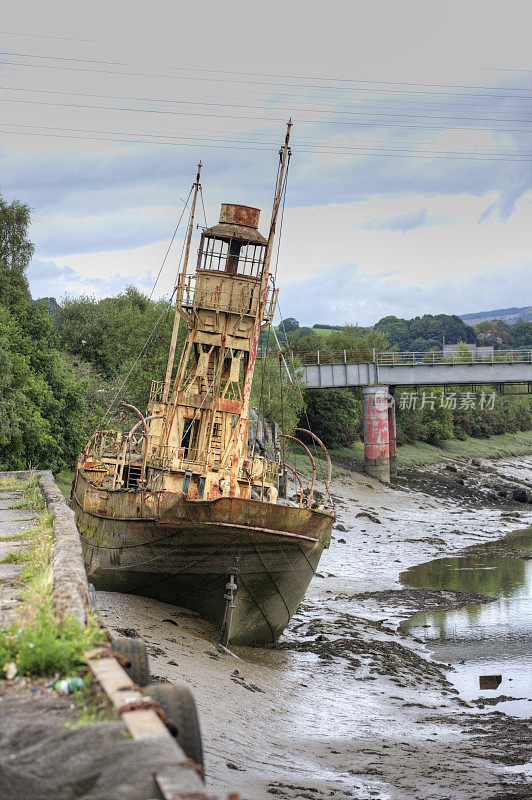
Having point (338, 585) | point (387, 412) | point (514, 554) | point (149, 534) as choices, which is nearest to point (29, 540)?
point (149, 534)

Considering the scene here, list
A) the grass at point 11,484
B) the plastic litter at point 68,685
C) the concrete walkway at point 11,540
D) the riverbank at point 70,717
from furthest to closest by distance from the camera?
the grass at point 11,484 < the concrete walkway at point 11,540 < the plastic litter at point 68,685 < the riverbank at point 70,717

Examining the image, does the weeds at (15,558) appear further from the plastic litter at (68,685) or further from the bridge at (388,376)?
the bridge at (388,376)

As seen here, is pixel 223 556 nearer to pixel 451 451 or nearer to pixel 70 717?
pixel 70 717

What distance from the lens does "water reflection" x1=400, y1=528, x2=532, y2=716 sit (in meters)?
20.7

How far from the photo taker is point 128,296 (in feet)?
271

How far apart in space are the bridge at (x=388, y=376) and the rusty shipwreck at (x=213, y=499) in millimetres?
42614

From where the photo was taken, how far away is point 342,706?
58.6 ft

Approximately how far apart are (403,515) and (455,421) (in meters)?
54.1

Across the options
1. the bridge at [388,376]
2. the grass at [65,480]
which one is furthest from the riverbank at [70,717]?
the bridge at [388,376]

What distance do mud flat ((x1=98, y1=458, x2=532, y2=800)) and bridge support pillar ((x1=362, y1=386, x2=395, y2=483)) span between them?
37193mm

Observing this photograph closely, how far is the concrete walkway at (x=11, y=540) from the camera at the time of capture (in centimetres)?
995

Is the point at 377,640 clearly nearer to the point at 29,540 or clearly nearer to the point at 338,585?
the point at 338,585

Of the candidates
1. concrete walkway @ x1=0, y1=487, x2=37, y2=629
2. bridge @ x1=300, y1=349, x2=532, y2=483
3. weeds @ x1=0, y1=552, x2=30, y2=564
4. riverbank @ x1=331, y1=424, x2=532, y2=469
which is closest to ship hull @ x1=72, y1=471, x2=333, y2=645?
concrete walkway @ x1=0, y1=487, x2=37, y2=629

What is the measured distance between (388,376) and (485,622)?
4647 centimetres
